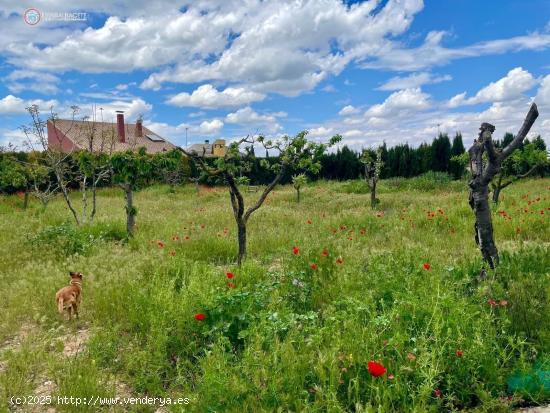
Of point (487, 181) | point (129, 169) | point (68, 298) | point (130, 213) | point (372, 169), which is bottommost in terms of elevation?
point (68, 298)

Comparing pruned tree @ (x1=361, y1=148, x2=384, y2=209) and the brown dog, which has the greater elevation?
pruned tree @ (x1=361, y1=148, x2=384, y2=209)

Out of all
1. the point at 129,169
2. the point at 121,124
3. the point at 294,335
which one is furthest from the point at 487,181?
the point at 121,124

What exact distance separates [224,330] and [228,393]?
0.92 metres

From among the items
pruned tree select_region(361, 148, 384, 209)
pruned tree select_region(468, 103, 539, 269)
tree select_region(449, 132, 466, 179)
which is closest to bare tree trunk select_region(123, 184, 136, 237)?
pruned tree select_region(468, 103, 539, 269)

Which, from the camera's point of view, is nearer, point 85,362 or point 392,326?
point 392,326

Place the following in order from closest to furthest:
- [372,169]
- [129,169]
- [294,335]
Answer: [294,335] → [129,169] → [372,169]

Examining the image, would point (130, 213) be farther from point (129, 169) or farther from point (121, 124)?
point (121, 124)


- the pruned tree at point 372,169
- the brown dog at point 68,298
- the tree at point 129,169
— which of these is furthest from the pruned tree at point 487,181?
the pruned tree at point 372,169

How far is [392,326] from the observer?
3217 mm

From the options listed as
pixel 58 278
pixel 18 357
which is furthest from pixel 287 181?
pixel 18 357

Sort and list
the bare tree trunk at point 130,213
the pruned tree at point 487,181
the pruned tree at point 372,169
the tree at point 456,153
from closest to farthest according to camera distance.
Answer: the pruned tree at point 487,181, the bare tree trunk at point 130,213, the pruned tree at point 372,169, the tree at point 456,153

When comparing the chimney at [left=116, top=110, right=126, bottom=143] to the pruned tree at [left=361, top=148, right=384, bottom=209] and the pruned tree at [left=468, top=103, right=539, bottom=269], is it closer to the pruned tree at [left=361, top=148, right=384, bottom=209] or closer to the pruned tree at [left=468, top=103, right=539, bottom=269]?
the pruned tree at [left=361, top=148, right=384, bottom=209]

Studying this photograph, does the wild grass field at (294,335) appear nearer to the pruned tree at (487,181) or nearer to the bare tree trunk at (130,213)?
the pruned tree at (487,181)

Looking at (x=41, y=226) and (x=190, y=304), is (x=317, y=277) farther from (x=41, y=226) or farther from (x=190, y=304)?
(x=41, y=226)
